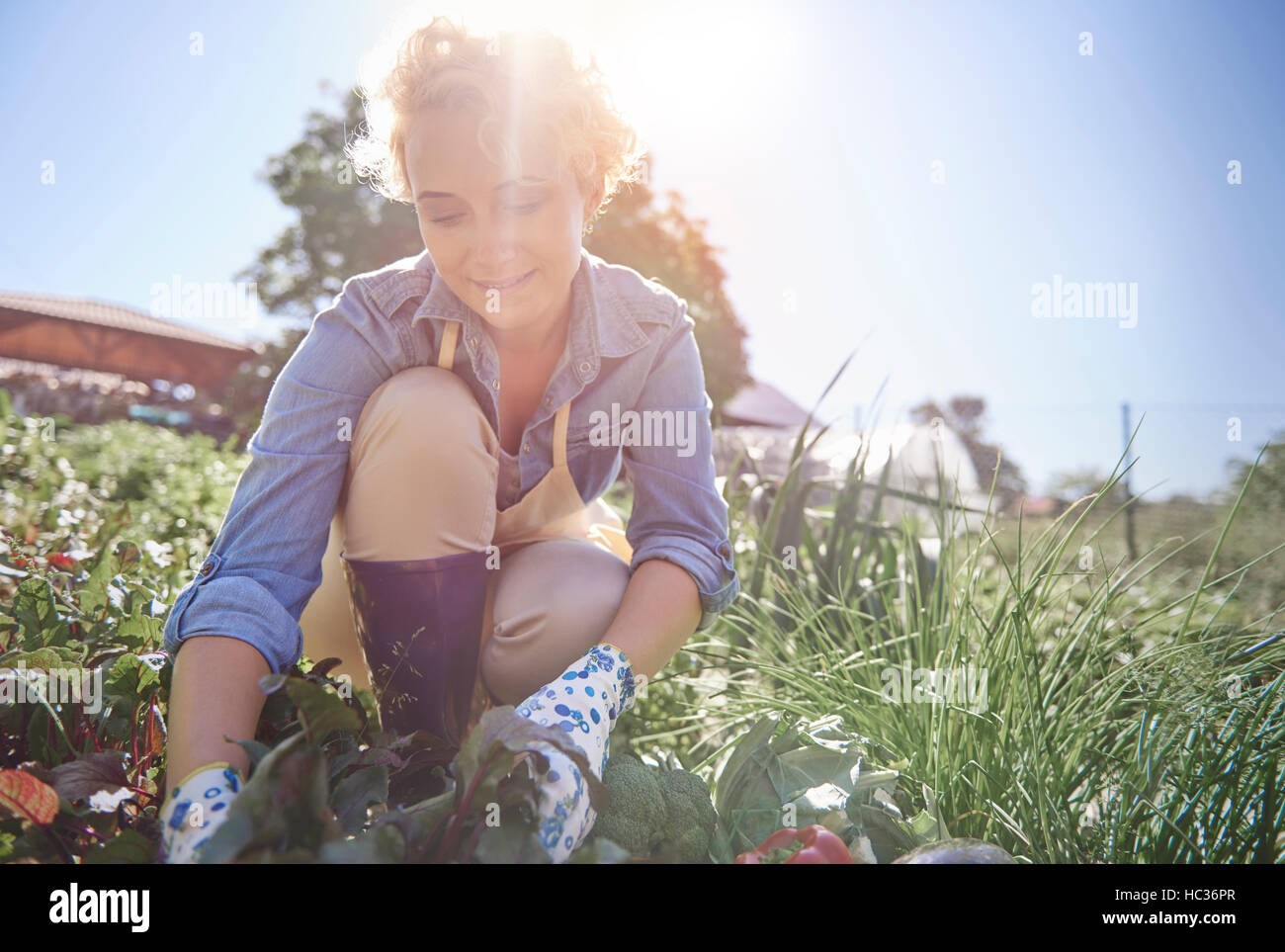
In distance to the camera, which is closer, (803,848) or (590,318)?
(803,848)

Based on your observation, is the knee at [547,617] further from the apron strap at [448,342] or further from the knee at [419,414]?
the apron strap at [448,342]

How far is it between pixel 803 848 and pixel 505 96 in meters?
1.24

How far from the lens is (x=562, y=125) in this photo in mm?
1445

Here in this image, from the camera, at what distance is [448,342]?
4.91 feet

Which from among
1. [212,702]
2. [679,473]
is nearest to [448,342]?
[679,473]

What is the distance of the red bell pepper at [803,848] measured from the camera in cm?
93

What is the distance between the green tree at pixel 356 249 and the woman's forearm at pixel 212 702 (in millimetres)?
8349

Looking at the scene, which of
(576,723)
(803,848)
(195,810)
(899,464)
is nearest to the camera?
(195,810)

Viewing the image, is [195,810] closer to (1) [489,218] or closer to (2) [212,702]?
(2) [212,702]

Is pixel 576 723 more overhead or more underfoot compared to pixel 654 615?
more underfoot
